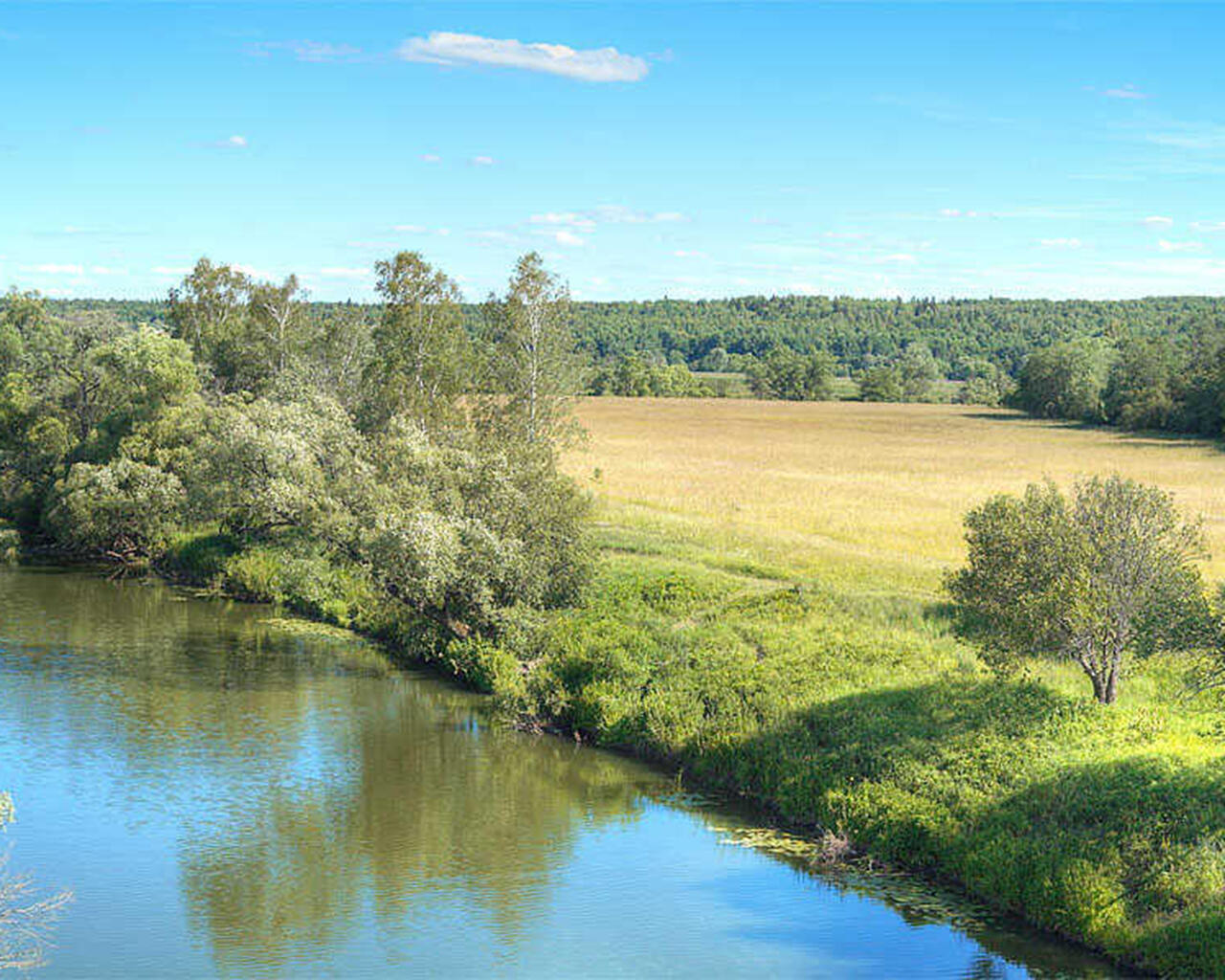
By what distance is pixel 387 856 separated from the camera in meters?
23.8

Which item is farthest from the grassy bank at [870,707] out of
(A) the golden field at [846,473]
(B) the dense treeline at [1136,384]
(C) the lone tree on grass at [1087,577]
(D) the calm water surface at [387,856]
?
(B) the dense treeline at [1136,384]

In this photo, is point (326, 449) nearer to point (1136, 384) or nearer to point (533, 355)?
point (533, 355)

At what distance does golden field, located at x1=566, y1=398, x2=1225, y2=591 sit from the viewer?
163 ft

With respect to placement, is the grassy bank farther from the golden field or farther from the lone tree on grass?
the lone tree on grass

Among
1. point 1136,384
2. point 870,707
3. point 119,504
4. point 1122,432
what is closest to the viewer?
point 870,707

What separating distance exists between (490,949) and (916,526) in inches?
1603

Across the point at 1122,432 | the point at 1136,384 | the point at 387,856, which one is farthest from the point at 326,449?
the point at 1136,384

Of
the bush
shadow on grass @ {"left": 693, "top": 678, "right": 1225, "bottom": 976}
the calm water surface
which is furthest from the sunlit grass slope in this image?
the bush

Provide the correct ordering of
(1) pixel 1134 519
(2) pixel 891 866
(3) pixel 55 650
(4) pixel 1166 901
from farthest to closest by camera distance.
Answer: (3) pixel 55 650
(1) pixel 1134 519
(2) pixel 891 866
(4) pixel 1166 901

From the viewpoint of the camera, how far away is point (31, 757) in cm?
2897

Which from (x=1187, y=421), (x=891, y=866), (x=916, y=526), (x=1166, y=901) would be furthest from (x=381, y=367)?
(x=1187, y=421)

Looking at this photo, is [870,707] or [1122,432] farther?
[1122,432]

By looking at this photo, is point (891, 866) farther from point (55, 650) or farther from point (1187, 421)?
point (1187, 421)

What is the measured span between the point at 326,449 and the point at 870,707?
2888cm
